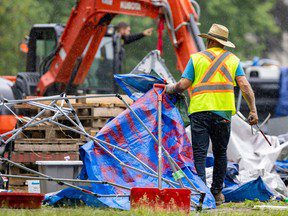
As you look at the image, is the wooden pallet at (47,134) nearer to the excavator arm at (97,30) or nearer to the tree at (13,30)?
the excavator arm at (97,30)

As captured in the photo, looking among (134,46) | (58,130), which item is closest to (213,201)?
(58,130)

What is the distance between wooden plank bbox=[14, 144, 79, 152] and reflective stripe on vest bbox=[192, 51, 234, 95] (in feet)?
7.51

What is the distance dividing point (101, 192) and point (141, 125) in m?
1.04

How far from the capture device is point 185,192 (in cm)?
1100

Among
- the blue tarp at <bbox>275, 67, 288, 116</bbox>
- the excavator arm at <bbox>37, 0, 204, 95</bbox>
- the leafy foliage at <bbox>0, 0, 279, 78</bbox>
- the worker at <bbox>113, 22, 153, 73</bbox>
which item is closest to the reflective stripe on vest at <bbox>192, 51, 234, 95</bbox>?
the excavator arm at <bbox>37, 0, 204, 95</bbox>

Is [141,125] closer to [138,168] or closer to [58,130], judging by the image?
[138,168]

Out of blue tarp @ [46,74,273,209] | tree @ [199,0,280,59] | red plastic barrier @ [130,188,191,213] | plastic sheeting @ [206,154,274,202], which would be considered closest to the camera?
red plastic barrier @ [130,188,191,213]

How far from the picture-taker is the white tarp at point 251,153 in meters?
14.8

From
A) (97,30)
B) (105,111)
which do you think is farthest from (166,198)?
(97,30)

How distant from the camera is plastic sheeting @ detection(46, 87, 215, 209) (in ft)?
40.3

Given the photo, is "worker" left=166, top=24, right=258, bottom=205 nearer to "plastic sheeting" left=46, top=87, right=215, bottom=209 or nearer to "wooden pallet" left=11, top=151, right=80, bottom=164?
"plastic sheeting" left=46, top=87, right=215, bottom=209

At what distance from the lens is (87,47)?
68.6ft

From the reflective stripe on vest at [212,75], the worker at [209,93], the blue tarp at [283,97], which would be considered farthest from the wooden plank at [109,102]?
the blue tarp at [283,97]

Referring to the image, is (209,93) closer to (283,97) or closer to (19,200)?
(19,200)
